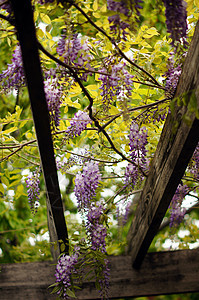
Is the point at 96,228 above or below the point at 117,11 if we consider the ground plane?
below

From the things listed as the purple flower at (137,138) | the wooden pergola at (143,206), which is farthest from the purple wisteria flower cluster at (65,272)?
the purple flower at (137,138)

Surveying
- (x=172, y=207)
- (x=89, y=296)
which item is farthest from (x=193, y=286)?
(x=89, y=296)

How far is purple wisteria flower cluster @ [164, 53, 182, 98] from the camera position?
46.6 inches

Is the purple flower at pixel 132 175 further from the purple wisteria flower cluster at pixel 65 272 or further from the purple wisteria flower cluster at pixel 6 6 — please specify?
the purple wisteria flower cluster at pixel 6 6

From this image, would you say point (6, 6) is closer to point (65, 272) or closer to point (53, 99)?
point (53, 99)

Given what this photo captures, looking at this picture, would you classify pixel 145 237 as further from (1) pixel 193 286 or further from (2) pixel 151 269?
(1) pixel 193 286

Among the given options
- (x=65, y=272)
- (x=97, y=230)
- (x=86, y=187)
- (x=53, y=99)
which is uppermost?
(x=53, y=99)

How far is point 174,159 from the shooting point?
44.1 inches

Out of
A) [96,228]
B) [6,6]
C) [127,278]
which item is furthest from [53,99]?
[127,278]

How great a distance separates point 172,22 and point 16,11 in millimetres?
403

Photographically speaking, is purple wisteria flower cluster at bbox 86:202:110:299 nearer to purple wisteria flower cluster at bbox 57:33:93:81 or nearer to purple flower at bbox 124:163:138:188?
purple flower at bbox 124:163:138:188

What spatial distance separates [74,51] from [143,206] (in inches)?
33.7

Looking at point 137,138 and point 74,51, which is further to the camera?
point 137,138

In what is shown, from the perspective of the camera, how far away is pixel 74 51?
3.29ft
